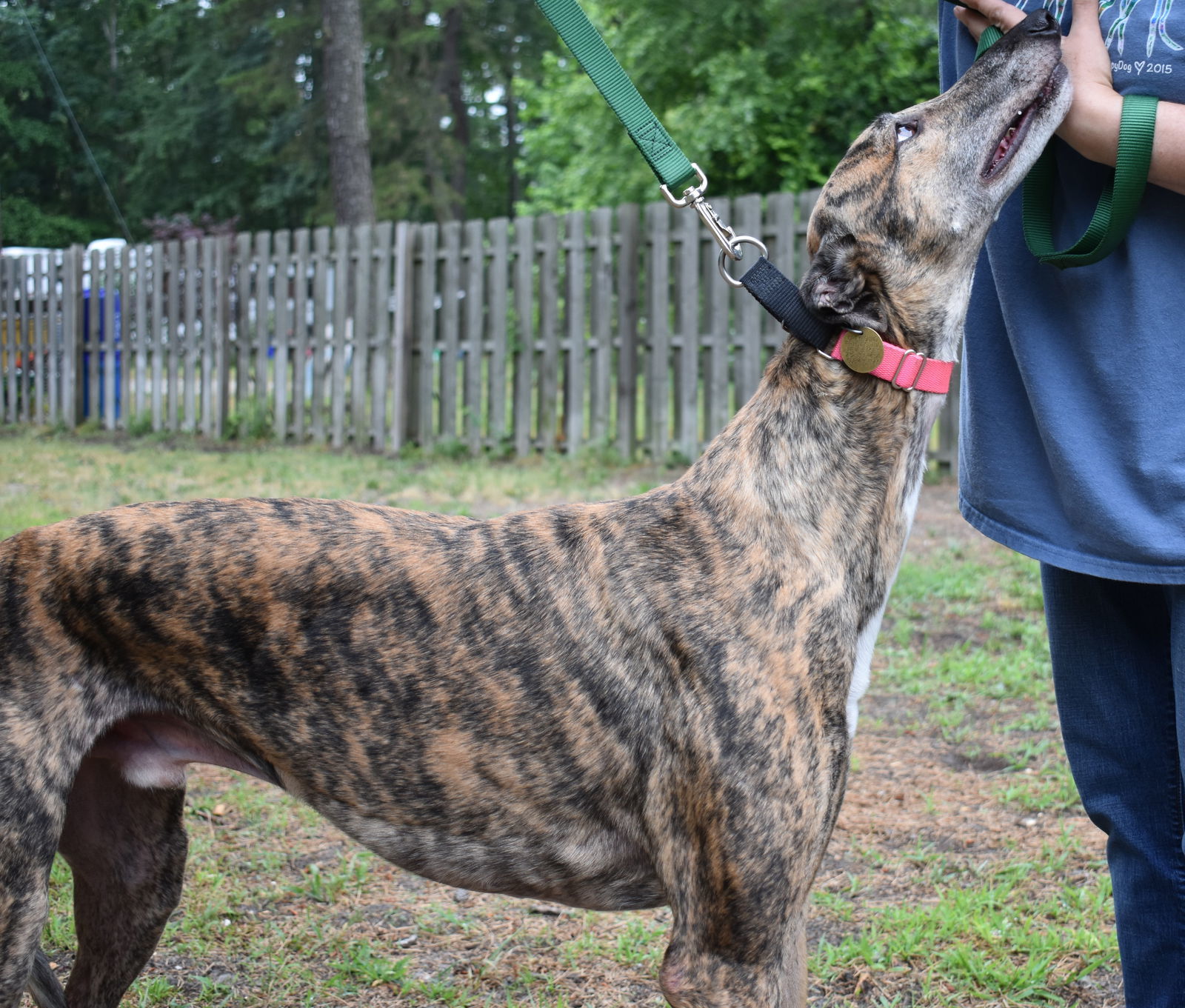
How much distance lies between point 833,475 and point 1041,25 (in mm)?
909

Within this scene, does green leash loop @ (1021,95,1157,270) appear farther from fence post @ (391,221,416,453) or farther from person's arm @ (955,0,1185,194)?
fence post @ (391,221,416,453)

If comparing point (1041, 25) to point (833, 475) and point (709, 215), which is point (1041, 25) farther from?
point (833, 475)

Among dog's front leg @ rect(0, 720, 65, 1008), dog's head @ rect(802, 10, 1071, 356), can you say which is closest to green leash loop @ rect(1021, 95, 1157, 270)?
dog's head @ rect(802, 10, 1071, 356)

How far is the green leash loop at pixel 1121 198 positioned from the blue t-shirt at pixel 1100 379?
0.13 ft

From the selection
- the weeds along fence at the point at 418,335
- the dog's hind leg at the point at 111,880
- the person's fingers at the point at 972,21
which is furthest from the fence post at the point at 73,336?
the person's fingers at the point at 972,21

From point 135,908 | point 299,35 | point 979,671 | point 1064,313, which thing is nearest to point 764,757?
point 1064,313

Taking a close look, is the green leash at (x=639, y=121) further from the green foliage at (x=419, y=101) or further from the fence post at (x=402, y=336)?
the green foliage at (x=419, y=101)

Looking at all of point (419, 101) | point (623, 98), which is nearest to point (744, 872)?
point (623, 98)

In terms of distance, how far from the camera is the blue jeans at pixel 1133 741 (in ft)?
7.60

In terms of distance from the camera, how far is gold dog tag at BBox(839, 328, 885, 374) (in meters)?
2.23

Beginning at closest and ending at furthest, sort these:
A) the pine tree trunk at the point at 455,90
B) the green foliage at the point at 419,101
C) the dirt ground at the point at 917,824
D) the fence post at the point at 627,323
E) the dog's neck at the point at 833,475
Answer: the dog's neck at the point at 833,475, the dirt ground at the point at 917,824, the fence post at the point at 627,323, the green foliage at the point at 419,101, the pine tree trunk at the point at 455,90

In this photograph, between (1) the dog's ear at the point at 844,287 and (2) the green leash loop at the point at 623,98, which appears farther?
(2) the green leash loop at the point at 623,98

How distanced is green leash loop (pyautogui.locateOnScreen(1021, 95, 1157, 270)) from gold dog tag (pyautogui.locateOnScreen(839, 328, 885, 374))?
0.33m

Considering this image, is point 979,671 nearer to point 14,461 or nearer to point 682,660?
point 682,660
